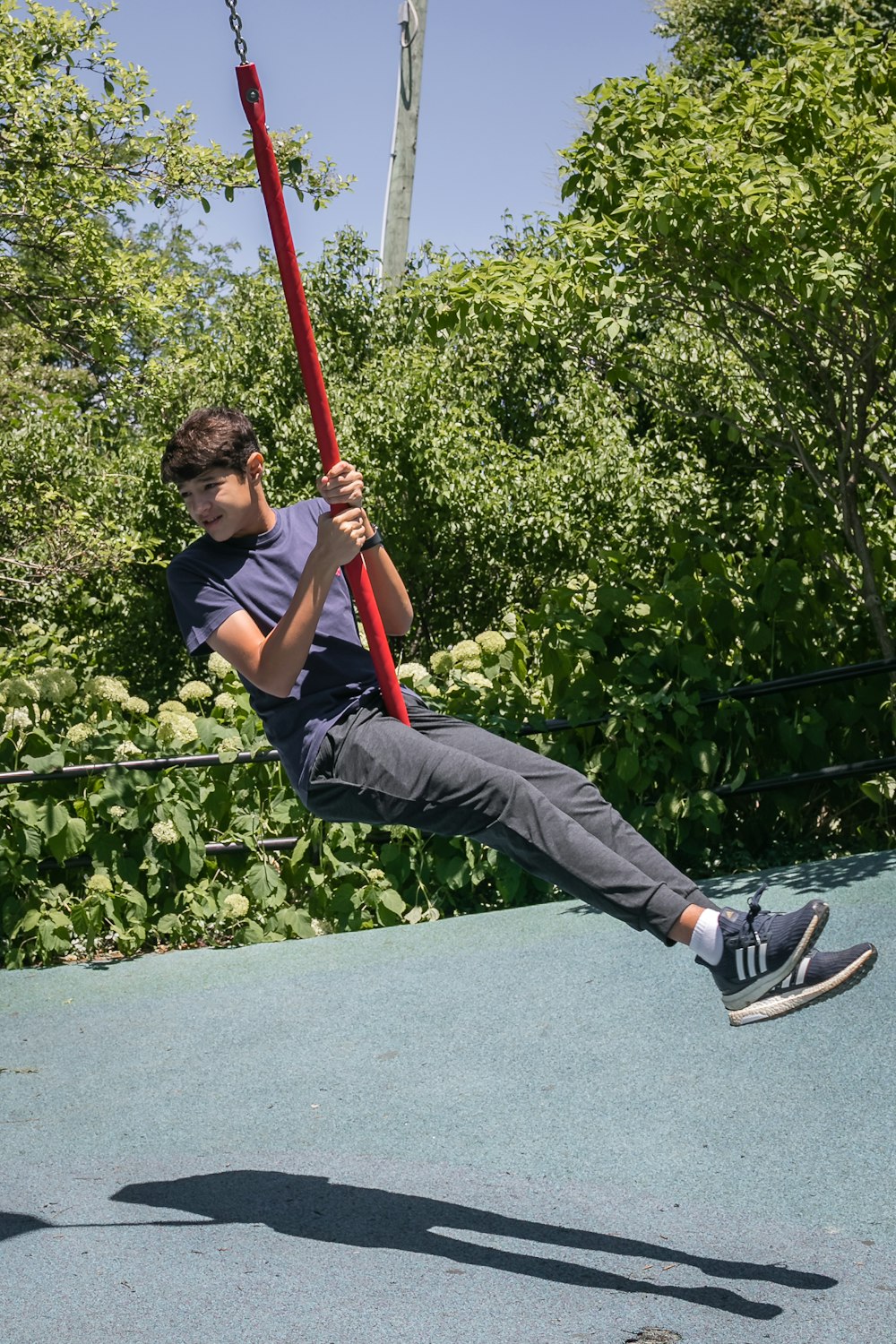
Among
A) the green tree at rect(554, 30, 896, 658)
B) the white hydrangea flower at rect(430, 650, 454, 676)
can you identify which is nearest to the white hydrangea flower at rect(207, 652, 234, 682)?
the white hydrangea flower at rect(430, 650, 454, 676)

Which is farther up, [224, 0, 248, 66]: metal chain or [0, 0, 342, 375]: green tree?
[0, 0, 342, 375]: green tree

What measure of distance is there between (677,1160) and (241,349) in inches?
336

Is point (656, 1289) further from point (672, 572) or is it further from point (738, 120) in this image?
point (738, 120)

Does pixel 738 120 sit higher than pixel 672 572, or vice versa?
pixel 738 120

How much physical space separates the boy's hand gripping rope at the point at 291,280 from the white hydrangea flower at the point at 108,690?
11.1 feet

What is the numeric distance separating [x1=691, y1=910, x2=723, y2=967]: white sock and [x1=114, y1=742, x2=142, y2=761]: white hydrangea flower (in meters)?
3.77

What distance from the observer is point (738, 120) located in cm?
566

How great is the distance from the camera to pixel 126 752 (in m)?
6.18

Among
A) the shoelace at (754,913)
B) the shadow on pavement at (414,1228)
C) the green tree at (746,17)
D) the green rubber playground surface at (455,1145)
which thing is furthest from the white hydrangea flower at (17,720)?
the green tree at (746,17)


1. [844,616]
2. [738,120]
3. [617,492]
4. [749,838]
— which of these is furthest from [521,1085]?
[617,492]

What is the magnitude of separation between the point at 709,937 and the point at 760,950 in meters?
0.11

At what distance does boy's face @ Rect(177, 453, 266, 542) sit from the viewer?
132 inches

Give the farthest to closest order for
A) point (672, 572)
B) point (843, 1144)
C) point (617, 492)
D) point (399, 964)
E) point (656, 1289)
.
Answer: point (617, 492), point (672, 572), point (399, 964), point (843, 1144), point (656, 1289)

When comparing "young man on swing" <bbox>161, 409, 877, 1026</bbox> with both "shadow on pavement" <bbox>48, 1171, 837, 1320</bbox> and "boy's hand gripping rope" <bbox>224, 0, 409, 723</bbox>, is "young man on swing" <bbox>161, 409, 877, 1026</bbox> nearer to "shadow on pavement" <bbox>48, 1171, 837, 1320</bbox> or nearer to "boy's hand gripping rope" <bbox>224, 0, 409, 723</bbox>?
"boy's hand gripping rope" <bbox>224, 0, 409, 723</bbox>
